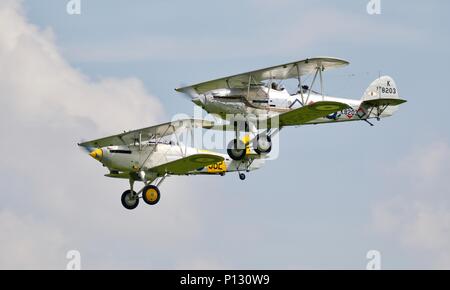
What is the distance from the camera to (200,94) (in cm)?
3684

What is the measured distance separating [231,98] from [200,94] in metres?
0.95

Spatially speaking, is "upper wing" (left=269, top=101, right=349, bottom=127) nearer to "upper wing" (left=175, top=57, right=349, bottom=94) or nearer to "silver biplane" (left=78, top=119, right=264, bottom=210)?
"upper wing" (left=175, top=57, right=349, bottom=94)

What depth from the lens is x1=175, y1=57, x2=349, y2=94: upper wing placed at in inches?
1425

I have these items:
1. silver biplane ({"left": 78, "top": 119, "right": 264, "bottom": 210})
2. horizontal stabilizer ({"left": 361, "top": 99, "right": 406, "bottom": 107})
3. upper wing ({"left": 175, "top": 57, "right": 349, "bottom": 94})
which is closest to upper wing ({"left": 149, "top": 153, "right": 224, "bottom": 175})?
silver biplane ({"left": 78, "top": 119, "right": 264, "bottom": 210})

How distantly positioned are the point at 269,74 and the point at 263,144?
83.7 inches

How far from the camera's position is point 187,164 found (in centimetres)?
4144

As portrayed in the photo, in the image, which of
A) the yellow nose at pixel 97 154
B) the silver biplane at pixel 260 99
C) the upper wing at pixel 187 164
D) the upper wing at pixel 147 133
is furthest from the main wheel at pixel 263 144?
the yellow nose at pixel 97 154

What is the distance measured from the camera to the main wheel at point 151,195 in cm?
4144

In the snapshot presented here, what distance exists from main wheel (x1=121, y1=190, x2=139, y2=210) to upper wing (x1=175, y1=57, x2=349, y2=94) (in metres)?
6.07

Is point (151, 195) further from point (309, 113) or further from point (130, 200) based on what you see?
point (309, 113)

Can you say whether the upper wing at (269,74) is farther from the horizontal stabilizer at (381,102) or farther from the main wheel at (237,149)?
the horizontal stabilizer at (381,102)

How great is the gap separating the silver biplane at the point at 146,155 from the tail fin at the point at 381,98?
4.92 metres
